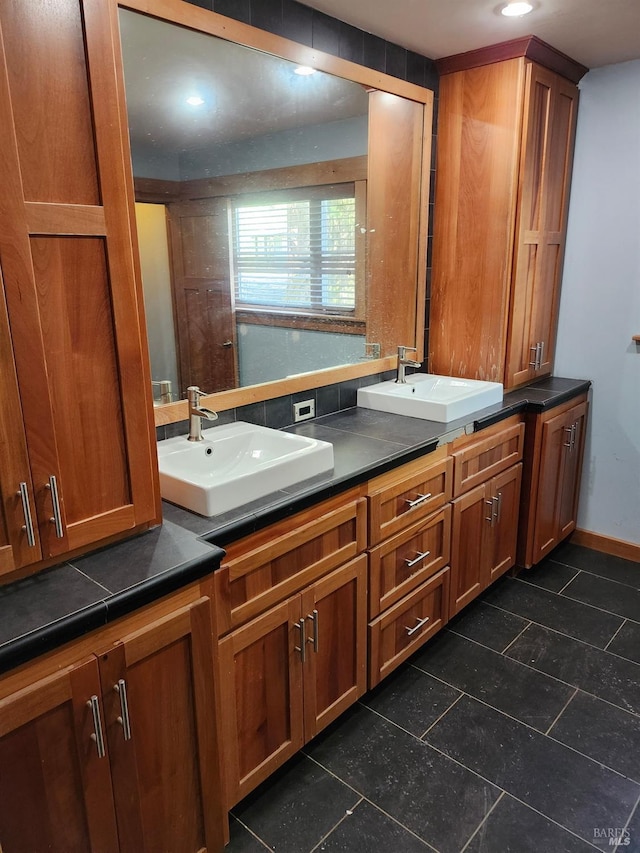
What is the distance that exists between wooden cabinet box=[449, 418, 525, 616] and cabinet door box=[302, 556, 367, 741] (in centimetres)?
59

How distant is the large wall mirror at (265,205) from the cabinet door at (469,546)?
2.40 ft

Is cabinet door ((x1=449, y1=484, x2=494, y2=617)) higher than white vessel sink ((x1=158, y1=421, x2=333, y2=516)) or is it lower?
lower

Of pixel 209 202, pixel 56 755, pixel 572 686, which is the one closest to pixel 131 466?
pixel 56 755

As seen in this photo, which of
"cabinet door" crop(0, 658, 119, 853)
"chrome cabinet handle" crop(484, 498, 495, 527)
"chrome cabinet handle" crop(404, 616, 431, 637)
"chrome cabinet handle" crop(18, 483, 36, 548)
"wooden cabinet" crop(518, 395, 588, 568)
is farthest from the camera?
"wooden cabinet" crop(518, 395, 588, 568)

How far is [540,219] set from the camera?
2.76 metres

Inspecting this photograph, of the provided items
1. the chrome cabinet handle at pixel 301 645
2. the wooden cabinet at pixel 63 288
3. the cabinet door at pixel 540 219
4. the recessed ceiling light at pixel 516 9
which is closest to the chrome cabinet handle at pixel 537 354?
the cabinet door at pixel 540 219

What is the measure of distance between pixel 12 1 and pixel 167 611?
115 cm

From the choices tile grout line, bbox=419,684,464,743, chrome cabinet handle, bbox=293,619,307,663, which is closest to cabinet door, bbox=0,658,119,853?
chrome cabinet handle, bbox=293,619,307,663

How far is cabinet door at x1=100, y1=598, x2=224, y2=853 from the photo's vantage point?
119 cm

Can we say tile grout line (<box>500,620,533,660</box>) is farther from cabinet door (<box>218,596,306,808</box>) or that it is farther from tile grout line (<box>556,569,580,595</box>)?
cabinet door (<box>218,596,306,808</box>)

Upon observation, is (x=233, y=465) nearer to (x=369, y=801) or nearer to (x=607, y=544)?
(x=369, y=801)

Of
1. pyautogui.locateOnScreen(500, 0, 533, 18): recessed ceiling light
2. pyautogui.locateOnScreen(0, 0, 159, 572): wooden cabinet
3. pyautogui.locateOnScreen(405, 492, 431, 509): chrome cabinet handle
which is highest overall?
pyautogui.locateOnScreen(500, 0, 533, 18): recessed ceiling light

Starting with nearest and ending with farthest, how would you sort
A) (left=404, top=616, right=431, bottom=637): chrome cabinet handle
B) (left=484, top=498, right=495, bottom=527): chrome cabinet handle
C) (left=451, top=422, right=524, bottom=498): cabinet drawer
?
(left=404, top=616, right=431, bottom=637): chrome cabinet handle
(left=451, top=422, right=524, bottom=498): cabinet drawer
(left=484, top=498, right=495, bottom=527): chrome cabinet handle

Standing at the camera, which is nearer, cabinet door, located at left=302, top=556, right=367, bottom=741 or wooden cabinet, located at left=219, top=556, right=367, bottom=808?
wooden cabinet, located at left=219, top=556, right=367, bottom=808
